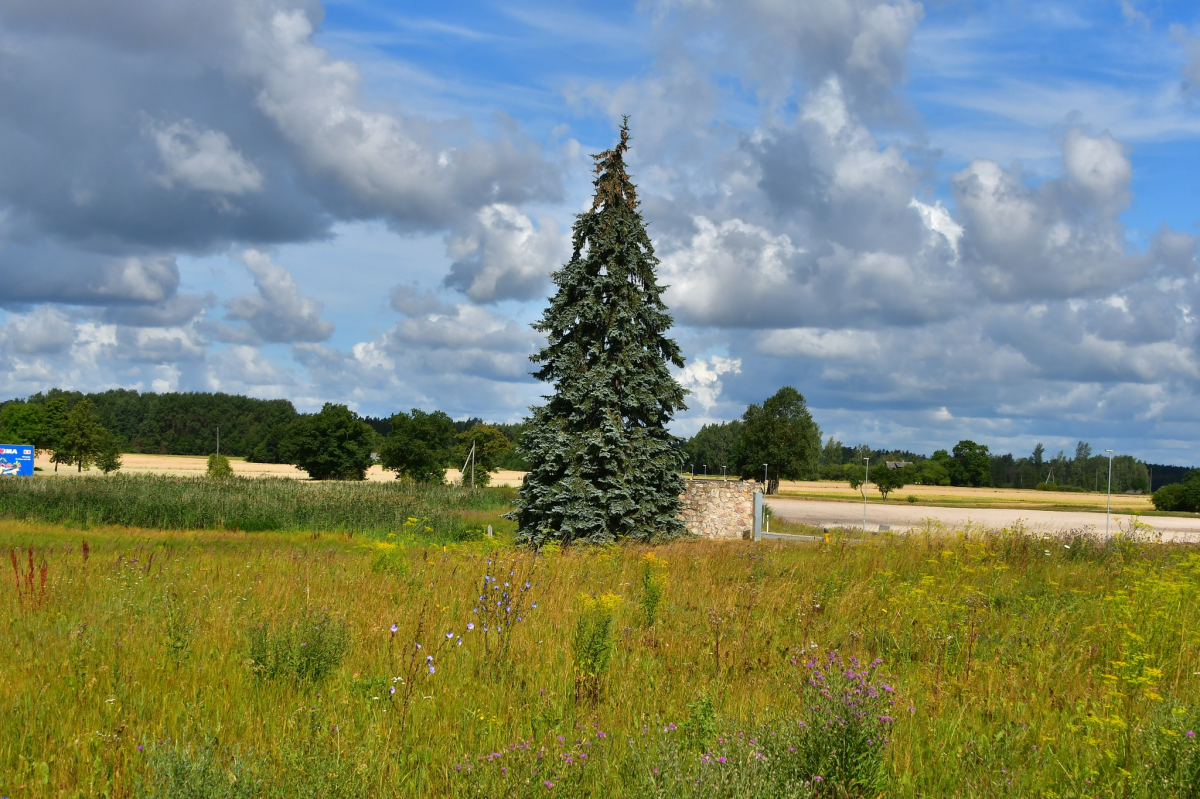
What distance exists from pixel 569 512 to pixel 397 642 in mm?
11723

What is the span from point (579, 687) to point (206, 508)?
1075 inches

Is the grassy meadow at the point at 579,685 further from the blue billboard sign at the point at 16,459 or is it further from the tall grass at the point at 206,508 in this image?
the blue billboard sign at the point at 16,459

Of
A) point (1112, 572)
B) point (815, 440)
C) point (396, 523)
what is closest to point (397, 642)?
point (1112, 572)

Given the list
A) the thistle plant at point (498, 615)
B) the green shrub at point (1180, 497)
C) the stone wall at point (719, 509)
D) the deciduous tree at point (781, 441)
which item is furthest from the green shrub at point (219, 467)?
the green shrub at point (1180, 497)

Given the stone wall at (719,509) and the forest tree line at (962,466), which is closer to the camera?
the stone wall at (719,509)

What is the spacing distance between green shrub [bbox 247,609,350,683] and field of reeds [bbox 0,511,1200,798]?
0.02m

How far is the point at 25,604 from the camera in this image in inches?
296

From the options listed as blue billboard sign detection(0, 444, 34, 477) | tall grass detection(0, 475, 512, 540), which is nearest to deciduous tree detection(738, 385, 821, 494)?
tall grass detection(0, 475, 512, 540)

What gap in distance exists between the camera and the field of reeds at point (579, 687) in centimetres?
372

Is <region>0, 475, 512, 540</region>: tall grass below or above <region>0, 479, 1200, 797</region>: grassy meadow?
below

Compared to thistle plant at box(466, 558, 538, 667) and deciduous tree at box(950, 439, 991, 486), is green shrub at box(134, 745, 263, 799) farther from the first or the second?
deciduous tree at box(950, 439, 991, 486)

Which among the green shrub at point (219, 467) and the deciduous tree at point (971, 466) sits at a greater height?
the deciduous tree at point (971, 466)

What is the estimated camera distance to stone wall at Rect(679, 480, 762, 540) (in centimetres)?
2389

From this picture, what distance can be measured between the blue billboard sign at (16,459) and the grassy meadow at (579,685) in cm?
4406
